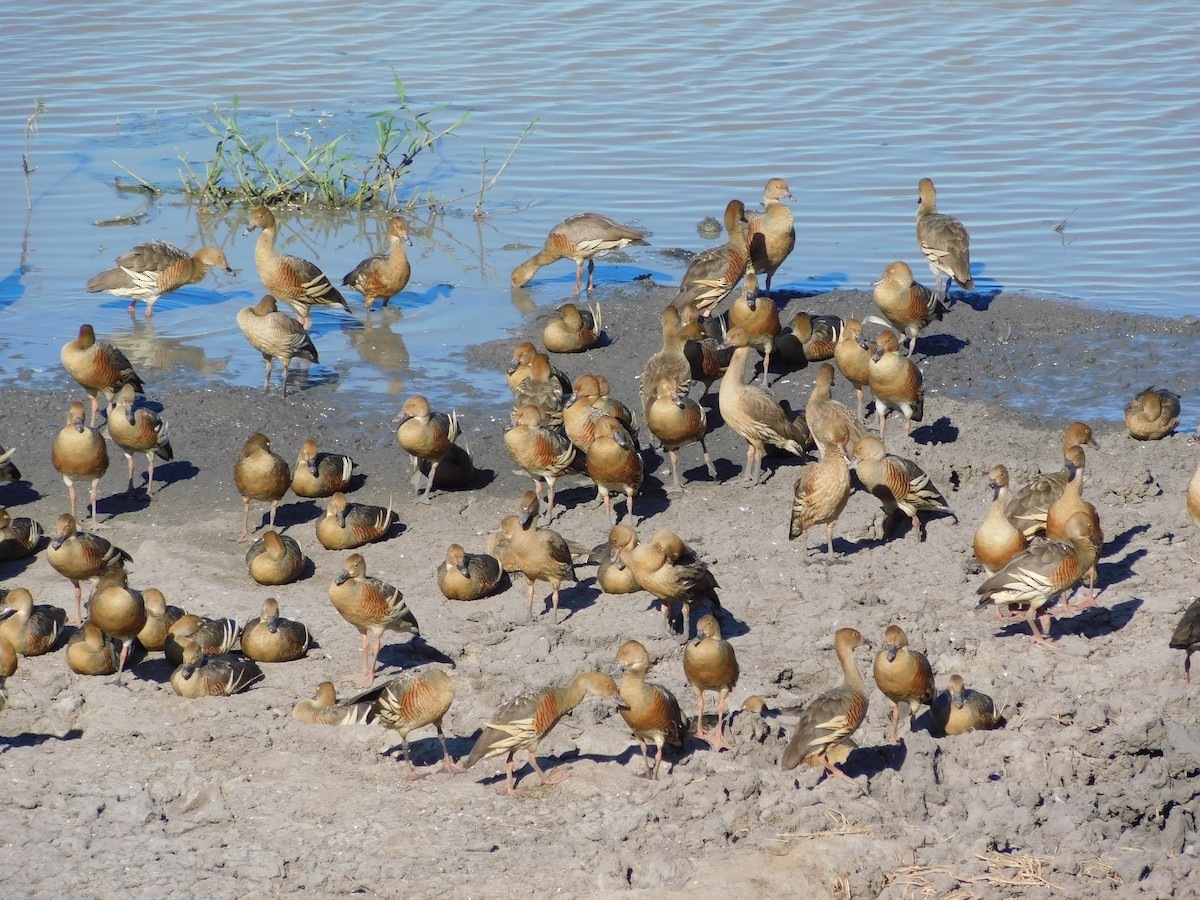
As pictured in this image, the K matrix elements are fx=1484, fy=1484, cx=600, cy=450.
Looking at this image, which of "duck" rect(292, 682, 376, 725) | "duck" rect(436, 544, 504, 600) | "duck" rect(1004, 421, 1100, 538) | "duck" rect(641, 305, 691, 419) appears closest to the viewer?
"duck" rect(292, 682, 376, 725)

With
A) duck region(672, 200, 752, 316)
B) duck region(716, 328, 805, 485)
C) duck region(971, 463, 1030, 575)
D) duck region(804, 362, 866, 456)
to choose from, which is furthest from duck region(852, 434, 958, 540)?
duck region(672, 200, 752, 316)

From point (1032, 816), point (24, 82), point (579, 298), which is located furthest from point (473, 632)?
point (24, 82)

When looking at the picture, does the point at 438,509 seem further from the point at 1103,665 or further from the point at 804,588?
the point at 1103,665

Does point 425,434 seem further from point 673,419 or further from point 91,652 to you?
point 91,652

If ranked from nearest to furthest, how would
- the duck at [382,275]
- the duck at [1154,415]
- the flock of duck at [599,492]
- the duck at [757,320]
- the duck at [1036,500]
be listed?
1. the flock of duck at [599,492]
2. the duck at [1036,500]
3. the duck at [1154,415]
4. the duck at [757,320]
5. the duck at [382,275]

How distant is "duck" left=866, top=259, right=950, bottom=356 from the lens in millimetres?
12188

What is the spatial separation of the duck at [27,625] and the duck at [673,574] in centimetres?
346

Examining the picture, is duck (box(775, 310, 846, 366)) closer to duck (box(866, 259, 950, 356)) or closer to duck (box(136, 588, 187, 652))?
duck (box(866, 259, 950, 356))

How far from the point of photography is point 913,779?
695cm

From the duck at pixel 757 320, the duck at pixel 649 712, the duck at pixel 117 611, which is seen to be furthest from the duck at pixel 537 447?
the duck at pixel 649 712

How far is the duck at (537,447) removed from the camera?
10.5 meters

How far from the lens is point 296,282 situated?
533 inches

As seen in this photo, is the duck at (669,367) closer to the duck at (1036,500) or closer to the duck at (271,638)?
the duck at (1036,500)

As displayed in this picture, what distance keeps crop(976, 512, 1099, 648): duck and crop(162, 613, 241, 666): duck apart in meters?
4.30
